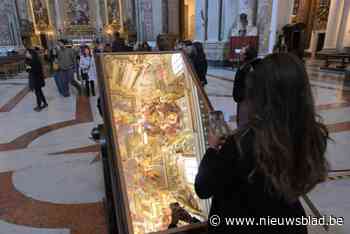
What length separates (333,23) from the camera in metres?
15.0

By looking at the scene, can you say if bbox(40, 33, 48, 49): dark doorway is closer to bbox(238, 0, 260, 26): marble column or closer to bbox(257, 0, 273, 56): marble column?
bbox(238, 0, 260, 26): marble column

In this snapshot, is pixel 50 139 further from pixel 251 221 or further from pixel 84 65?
pixel 251 221

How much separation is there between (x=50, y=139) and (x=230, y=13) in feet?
36.3

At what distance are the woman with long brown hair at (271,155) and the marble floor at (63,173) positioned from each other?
0.47m

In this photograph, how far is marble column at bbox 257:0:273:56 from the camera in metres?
10.9

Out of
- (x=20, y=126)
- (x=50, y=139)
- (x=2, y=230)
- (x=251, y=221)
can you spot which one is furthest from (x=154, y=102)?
Result: (x=20, y=126)

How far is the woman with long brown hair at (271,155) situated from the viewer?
2.55 ft

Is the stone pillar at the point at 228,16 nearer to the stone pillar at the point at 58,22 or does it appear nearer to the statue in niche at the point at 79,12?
the statue in niche at the point at 79,12

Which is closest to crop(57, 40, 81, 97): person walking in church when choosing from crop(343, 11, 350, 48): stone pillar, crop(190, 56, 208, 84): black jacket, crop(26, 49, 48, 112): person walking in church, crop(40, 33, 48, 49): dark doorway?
crop(26, 49, 48, 112): person walking in church

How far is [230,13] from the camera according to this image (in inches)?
495

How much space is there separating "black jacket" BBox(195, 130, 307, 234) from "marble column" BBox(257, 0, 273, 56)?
11.2m

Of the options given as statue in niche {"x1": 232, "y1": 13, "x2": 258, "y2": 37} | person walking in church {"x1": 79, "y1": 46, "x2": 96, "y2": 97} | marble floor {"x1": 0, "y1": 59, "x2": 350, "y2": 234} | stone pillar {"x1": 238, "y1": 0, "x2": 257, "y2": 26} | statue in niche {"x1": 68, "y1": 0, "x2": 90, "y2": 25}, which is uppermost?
statue in niche {"x1": 68, "y1": 0, "x2": 90, "y2": 25}

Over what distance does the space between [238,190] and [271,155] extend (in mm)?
186

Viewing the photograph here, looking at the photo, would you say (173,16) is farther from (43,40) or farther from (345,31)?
(43,40)
